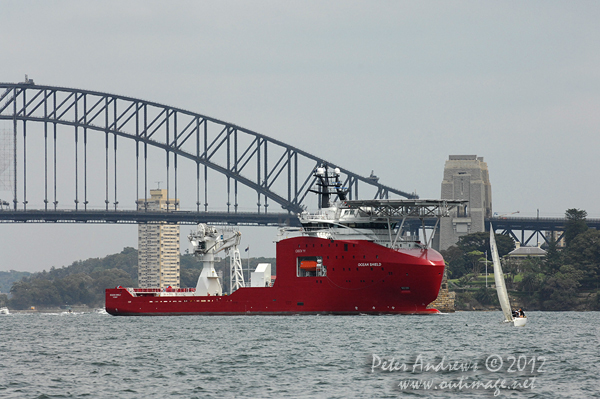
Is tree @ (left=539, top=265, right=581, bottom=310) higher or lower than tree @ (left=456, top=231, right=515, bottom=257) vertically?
lower

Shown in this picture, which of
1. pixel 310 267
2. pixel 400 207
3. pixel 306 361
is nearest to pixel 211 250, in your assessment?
pixel 310 267

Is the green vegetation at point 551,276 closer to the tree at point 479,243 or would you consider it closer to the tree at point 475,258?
the tree at point 475,258

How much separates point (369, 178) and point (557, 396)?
365 ft

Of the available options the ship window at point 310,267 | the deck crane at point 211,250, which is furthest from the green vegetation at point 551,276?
the ship window at point 310,267

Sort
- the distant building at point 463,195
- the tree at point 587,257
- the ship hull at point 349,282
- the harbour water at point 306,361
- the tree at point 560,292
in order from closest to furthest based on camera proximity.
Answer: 1. the harbour water at point 306,361
2. the ship hull at point 349,282
3. the tree at point 560,292
4. the tree at point 587,257
5. the distant building at point 463,195

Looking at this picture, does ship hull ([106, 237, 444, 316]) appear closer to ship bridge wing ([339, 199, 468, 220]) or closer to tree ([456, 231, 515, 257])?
ship bridge wing ([339, 199, 468, 220])

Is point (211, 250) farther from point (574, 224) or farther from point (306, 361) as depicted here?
point (574, 224)

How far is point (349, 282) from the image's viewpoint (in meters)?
63.6

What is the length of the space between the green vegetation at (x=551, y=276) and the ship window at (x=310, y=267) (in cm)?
4516

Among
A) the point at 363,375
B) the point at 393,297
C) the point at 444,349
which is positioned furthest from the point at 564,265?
the point at 363,375

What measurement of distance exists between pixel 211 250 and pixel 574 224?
6218 centimetres

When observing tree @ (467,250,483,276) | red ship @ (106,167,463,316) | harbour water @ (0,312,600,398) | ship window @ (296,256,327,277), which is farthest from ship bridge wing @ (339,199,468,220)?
tree @ (467,250,483,276)

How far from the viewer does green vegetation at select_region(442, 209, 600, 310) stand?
10538cm

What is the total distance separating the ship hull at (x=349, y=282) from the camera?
2474 inches
